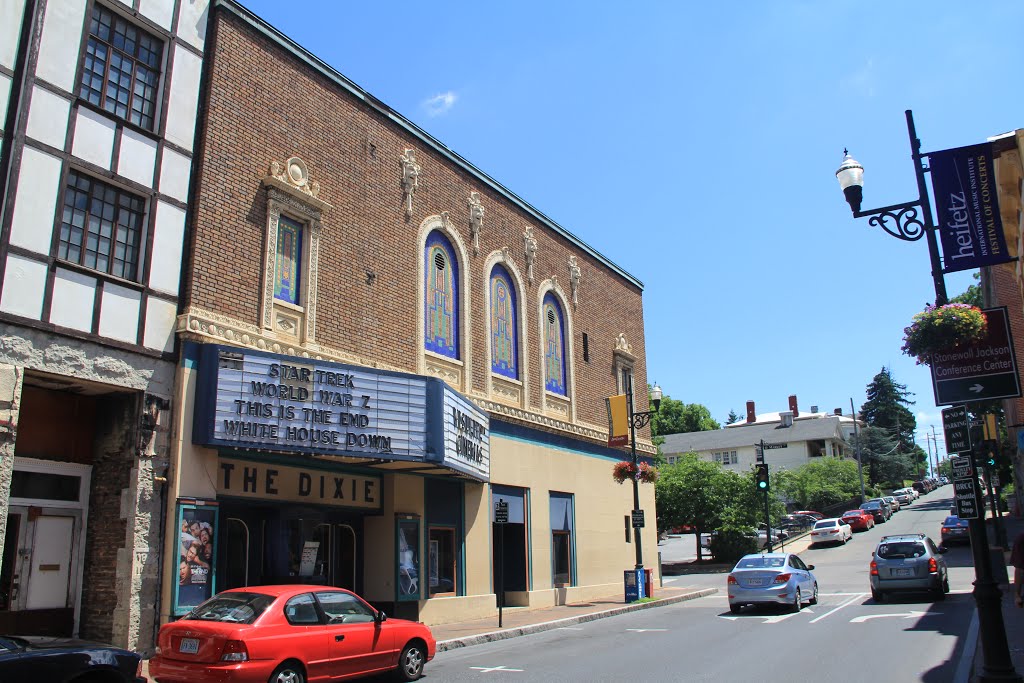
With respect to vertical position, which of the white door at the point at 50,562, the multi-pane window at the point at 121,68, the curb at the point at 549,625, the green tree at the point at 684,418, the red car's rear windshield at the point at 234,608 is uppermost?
the green tree at the point at 684,418

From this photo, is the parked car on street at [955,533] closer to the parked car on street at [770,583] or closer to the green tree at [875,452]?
the parked car on street at [770,583]

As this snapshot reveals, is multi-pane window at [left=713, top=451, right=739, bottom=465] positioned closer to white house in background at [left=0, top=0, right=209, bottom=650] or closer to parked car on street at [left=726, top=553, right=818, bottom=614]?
parked car on street at [left=726, top=553, right=818, bottom=614]

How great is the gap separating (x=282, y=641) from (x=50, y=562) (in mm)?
5770

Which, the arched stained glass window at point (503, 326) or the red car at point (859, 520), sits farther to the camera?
the red car at point (859, 520)

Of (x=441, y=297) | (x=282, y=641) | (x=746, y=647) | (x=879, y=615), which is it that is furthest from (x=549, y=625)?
(x=282, y=641)

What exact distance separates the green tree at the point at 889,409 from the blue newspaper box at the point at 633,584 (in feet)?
250

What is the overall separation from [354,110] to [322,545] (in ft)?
32.3

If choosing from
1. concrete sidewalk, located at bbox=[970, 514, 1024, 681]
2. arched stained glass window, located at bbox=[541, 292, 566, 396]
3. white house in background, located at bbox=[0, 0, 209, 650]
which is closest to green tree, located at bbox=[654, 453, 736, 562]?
arched stained glass window, located at bbox=[541, 292, 566, 396]

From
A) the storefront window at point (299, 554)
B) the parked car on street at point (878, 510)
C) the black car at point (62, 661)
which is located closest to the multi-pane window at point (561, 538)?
the storefront window at point (299, 554)

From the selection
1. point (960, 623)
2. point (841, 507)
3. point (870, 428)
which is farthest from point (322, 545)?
point (870, 428)

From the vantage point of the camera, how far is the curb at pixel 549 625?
591 inches

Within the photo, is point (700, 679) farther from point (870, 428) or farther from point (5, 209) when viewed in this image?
point (870, 428)

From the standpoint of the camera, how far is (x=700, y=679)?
1049 centimetres

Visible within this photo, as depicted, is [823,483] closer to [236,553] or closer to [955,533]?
[955,533]
